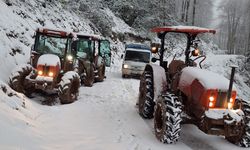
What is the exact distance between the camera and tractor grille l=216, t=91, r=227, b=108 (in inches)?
282

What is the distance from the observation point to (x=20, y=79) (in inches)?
439

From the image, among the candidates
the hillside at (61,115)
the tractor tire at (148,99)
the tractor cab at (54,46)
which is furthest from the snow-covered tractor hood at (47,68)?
the tractor tire at (148,99)

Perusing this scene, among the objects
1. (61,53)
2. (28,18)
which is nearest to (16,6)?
(28,18)

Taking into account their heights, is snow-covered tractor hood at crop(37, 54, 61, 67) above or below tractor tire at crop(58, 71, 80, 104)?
above

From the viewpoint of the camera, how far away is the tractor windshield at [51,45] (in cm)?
1237

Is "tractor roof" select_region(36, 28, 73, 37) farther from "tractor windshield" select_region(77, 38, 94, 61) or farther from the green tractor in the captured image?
"tractor windshield" select_region(77, 38, 94, 61)

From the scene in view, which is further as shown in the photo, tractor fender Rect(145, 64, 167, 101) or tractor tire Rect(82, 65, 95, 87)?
tractor tire Rect(82, 65, 95, 87)

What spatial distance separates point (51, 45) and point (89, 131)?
17.1 ft

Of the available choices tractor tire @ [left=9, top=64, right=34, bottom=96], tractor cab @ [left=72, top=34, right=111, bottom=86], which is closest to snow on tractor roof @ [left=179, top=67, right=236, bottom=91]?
tractor tire @ [left=9, top=64, right=34, bottom=96]

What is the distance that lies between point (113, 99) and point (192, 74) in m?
5.22

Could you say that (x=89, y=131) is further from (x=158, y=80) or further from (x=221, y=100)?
(x=221, y=100)

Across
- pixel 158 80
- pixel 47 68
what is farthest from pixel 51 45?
pixel 158 80

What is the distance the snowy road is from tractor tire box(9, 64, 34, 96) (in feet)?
4.72

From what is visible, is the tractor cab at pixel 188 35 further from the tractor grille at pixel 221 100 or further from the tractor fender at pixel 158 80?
the tractor grille at pixel 221 100
